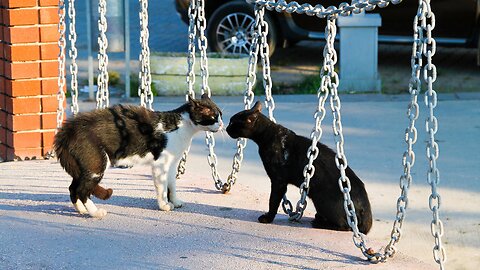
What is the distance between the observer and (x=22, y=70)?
294 inches

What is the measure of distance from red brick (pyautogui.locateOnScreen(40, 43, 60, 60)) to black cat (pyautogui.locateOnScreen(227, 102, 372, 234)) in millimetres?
2340

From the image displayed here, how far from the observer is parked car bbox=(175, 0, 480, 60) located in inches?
457

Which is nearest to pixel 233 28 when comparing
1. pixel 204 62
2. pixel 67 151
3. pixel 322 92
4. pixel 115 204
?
pixel 204 62

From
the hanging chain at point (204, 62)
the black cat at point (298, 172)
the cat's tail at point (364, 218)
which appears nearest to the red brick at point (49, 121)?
the hanging chain at point (204, 62)

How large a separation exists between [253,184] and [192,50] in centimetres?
128

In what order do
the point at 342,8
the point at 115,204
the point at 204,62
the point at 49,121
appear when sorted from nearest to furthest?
the point at 342,8
the point at 115,204
the point at 204,62
the point at 49,121

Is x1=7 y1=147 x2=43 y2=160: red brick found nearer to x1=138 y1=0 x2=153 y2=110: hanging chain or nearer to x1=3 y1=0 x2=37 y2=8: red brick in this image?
x1=3 y1=0 x2=37 y2=8: red brick

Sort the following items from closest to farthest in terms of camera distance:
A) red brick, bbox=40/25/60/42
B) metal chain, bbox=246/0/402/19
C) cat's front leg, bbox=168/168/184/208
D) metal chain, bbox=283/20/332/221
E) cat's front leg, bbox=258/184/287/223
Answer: metal chain, bbox=246/0/402/19 → metal chain, bbox=283/20/332/221 → cat's front leg, bbox=258/184/287/223 → cat's front leg, bbox=168/168/184/208 → red brick, bbox=40/25/60/42

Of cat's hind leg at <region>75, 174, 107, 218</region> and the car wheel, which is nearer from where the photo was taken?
cat's hind leg at <region>75, 174, 107, 218</region>

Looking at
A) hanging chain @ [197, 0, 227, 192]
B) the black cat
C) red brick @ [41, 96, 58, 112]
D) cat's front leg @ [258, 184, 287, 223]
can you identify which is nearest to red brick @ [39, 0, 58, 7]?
red brick @ [41, 96, 58, 112]

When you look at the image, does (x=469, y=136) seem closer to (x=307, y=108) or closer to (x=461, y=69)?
(x=307, y=108)

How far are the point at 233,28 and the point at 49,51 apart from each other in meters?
4.76

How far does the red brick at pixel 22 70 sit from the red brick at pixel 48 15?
359mm

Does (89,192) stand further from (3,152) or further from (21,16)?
(3,152)
